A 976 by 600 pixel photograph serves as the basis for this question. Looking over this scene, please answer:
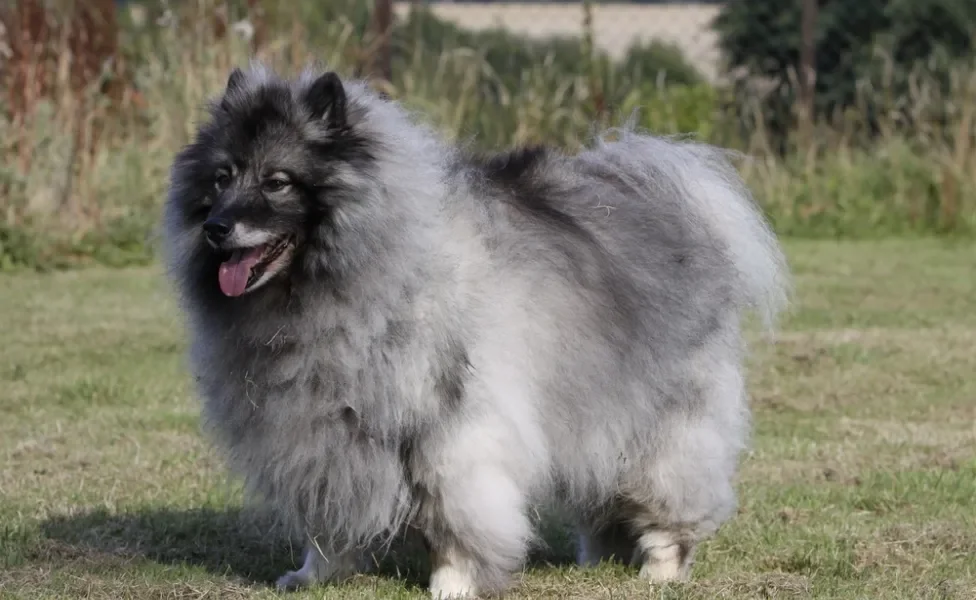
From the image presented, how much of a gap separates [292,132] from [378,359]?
25.5 inches

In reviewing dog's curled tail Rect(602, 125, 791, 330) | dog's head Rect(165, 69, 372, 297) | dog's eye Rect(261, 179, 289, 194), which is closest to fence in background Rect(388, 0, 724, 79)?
dog's curled tail Rect(602, 125, 791, 330)

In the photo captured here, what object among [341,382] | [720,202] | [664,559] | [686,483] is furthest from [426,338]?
[720,202]

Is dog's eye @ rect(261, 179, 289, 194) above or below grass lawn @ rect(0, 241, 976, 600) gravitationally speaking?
above

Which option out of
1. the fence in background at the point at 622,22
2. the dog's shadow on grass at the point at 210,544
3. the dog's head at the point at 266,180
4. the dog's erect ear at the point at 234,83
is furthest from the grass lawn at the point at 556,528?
the fence in background at the point at 622,22

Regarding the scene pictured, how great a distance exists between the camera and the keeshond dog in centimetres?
383

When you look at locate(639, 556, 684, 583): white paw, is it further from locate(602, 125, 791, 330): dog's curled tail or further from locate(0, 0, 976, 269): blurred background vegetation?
locate(0, 0, 976, 269): blurred background vegetation

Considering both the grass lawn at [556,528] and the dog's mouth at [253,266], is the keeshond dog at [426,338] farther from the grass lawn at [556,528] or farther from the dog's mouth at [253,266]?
the grass lawn at [556,528]

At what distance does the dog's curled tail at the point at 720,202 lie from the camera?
182 inches

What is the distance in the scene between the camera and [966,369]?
24.5ft

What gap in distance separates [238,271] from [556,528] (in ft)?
6.23

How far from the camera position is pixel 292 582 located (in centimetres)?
423

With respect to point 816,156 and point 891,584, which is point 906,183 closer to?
point 816,156

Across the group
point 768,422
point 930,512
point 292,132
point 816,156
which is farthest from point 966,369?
point 816,156

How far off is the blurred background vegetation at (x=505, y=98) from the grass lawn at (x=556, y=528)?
1.16m
